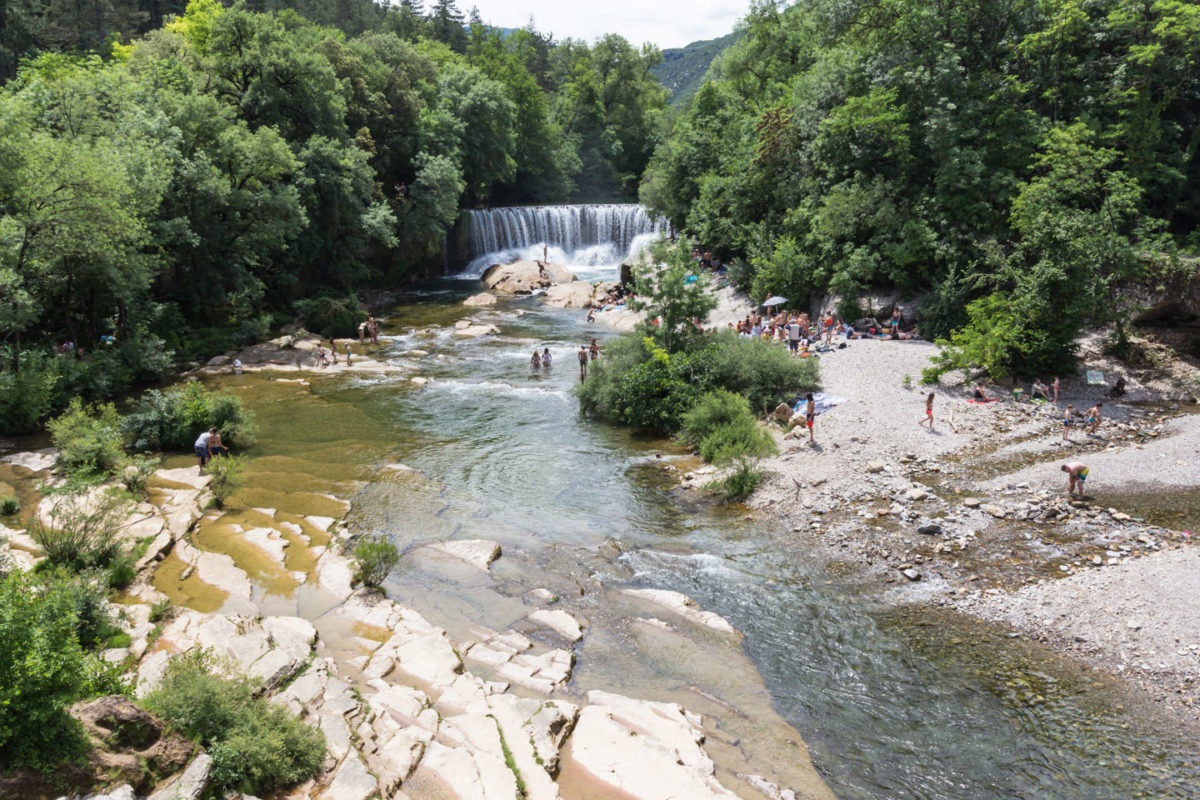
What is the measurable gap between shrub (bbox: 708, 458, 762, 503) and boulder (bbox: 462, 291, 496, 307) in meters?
26.5

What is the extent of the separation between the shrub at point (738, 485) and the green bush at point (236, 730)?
1037 cm

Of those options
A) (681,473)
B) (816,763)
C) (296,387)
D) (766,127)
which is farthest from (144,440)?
(766,127)

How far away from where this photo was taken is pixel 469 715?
8.05 metres

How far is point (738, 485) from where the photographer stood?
51.0 feet

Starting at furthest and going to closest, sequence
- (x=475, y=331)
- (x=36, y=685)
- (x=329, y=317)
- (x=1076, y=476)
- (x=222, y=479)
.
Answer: (x=475, y=331) → (x=329, y=317) → (x=222, y=479) → (x=1076, y=476) → (x=36, y=685)

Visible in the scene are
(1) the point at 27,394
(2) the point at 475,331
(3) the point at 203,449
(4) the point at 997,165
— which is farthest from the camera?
(2) the point at 475,331

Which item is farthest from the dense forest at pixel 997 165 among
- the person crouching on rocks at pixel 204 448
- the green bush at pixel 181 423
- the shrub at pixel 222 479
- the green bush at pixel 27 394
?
the green bush at pixel 27 394

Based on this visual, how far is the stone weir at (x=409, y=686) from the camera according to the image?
278 inches

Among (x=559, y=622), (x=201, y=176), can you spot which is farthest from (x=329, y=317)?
(x=559, y=622)

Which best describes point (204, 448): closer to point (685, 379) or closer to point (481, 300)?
point (685, 379)

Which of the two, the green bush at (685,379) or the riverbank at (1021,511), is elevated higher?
the green bush at (685,379)

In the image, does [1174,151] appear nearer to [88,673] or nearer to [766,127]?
[766,127]

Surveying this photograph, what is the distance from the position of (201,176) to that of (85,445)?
14.2m

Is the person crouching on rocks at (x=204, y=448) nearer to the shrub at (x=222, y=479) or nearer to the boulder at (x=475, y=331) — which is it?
the shrub at (x=222, y=479)
